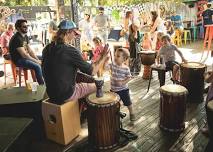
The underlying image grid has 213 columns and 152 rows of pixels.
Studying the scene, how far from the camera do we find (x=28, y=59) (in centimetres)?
500

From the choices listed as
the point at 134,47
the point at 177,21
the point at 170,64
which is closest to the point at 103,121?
the point at 170,64

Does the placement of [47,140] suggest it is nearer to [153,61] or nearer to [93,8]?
[153,61]

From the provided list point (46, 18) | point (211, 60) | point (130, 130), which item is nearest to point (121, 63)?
point (130, 130)

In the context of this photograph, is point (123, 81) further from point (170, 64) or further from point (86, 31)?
point (86, 31)

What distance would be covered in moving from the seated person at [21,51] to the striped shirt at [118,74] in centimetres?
185

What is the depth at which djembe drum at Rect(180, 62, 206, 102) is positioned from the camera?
4375 millimetres

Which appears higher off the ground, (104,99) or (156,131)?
(104,99)

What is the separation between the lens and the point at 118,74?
12.2 feet

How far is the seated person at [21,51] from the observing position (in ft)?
16.0

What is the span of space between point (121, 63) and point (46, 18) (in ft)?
23.8

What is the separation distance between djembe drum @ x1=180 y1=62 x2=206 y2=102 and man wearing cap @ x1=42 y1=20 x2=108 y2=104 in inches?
66.9

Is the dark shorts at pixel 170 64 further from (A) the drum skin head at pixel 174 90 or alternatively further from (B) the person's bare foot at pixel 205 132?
(B) the person's bare foot at pixel 205 132

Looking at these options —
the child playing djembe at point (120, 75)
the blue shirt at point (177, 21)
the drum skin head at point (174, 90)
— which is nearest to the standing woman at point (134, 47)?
the child playing djembe at point (120, 75)

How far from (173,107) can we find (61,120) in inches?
57.3
